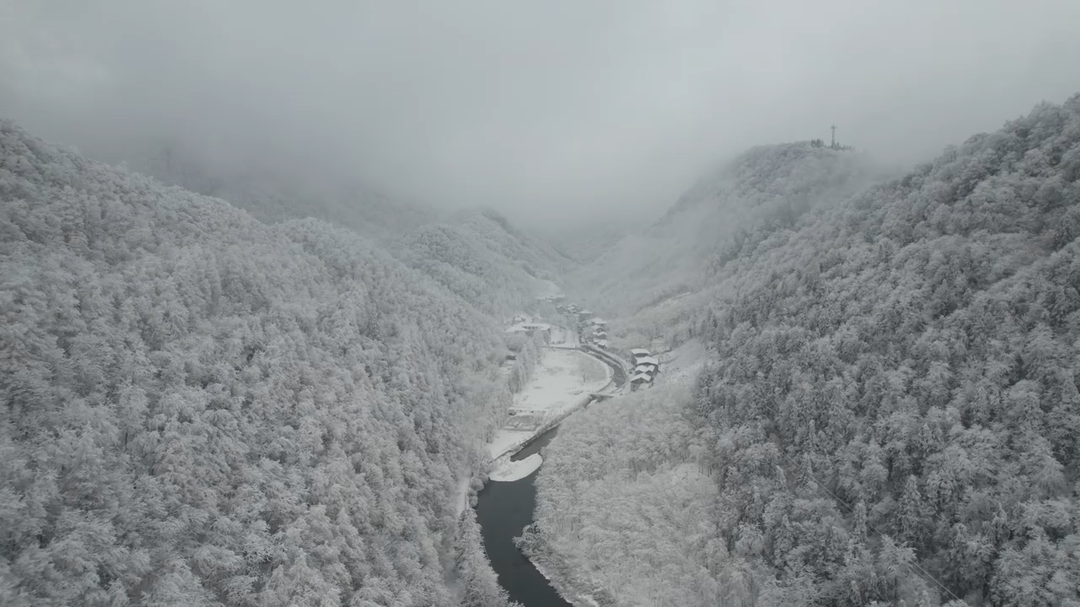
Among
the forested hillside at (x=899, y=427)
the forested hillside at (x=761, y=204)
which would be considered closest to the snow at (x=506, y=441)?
the forested hillside at (x=899, y=427)

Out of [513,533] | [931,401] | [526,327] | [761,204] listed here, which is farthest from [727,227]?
[513,533]

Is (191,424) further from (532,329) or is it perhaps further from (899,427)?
(532,329)

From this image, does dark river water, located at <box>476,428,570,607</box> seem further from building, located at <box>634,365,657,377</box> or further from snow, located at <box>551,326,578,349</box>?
snow, located at <box>551,326,578,349</box>

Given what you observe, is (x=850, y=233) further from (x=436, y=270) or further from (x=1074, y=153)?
(x=436, y=270)

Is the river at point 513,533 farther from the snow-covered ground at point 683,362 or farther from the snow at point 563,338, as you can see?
the snow at point 563,338

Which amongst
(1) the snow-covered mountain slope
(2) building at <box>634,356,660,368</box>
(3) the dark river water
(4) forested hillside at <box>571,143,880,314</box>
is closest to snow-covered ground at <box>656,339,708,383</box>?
(2) building at <box>634,356,660,368</box>

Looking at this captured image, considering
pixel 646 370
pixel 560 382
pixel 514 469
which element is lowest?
pixel 514 469

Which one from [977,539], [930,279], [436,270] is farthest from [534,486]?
[436,270]

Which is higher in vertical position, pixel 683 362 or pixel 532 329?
pixel 532 329
